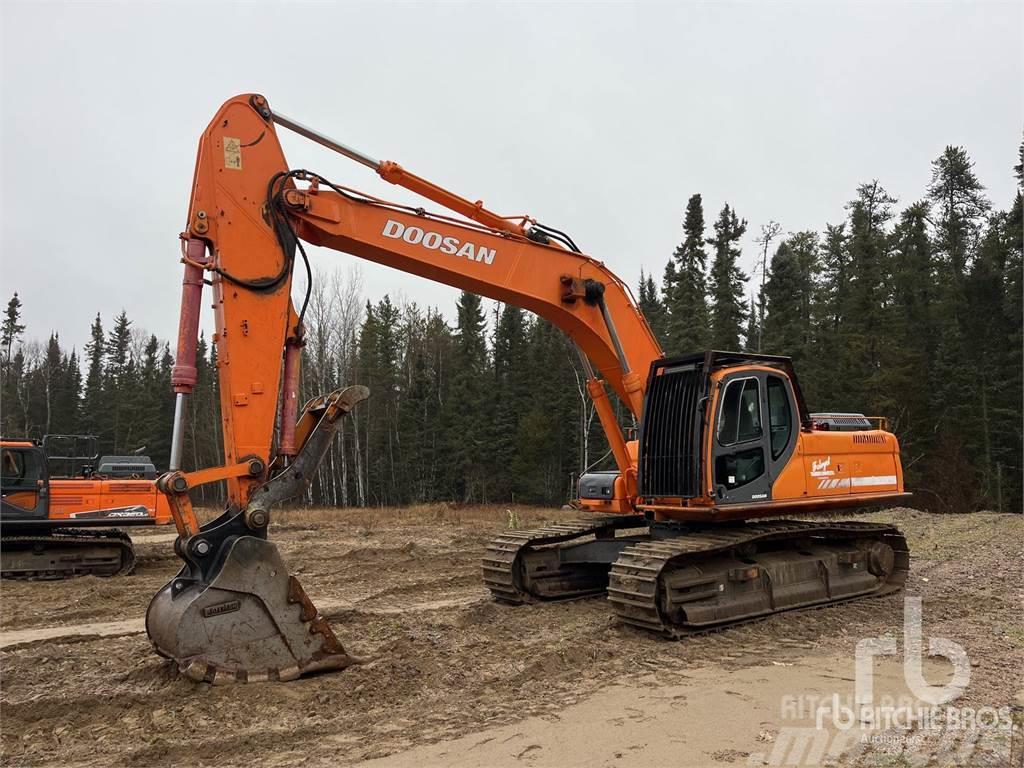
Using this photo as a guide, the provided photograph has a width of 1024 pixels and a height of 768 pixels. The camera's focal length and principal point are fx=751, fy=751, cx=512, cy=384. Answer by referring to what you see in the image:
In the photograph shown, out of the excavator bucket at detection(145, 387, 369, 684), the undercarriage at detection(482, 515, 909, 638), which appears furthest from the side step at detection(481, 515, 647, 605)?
the excavator bucket at detection(145, 387, 369, 684)

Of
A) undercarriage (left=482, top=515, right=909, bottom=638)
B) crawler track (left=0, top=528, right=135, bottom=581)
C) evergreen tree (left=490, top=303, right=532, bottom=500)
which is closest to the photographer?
undercarriage (left=482, top=515, right=909, bottom=638)

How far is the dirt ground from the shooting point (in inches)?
182

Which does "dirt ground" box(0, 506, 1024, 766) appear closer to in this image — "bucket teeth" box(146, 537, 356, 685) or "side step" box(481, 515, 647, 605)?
"bucket teeth" box(146, 537, 356, 685)

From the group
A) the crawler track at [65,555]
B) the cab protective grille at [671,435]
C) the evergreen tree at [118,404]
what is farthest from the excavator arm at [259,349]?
the evergreen tree at [118,404]

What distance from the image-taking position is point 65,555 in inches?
508

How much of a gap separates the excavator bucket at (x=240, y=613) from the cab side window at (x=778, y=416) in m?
5.02

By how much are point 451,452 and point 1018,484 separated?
28.5 metres

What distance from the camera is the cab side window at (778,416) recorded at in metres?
8.31

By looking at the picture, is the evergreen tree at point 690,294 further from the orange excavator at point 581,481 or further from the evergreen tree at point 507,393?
the orange excavator at point 581,481

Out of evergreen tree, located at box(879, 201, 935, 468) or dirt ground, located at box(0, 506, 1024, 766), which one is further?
evergreen tree, located at box(879, 201, 935, 468)

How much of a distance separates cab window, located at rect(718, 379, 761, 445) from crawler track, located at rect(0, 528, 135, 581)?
10.9m

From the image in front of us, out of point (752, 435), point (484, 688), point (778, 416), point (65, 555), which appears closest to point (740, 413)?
point (752, 435)

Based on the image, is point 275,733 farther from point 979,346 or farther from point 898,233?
point 898,233

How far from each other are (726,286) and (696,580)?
3427 cm
